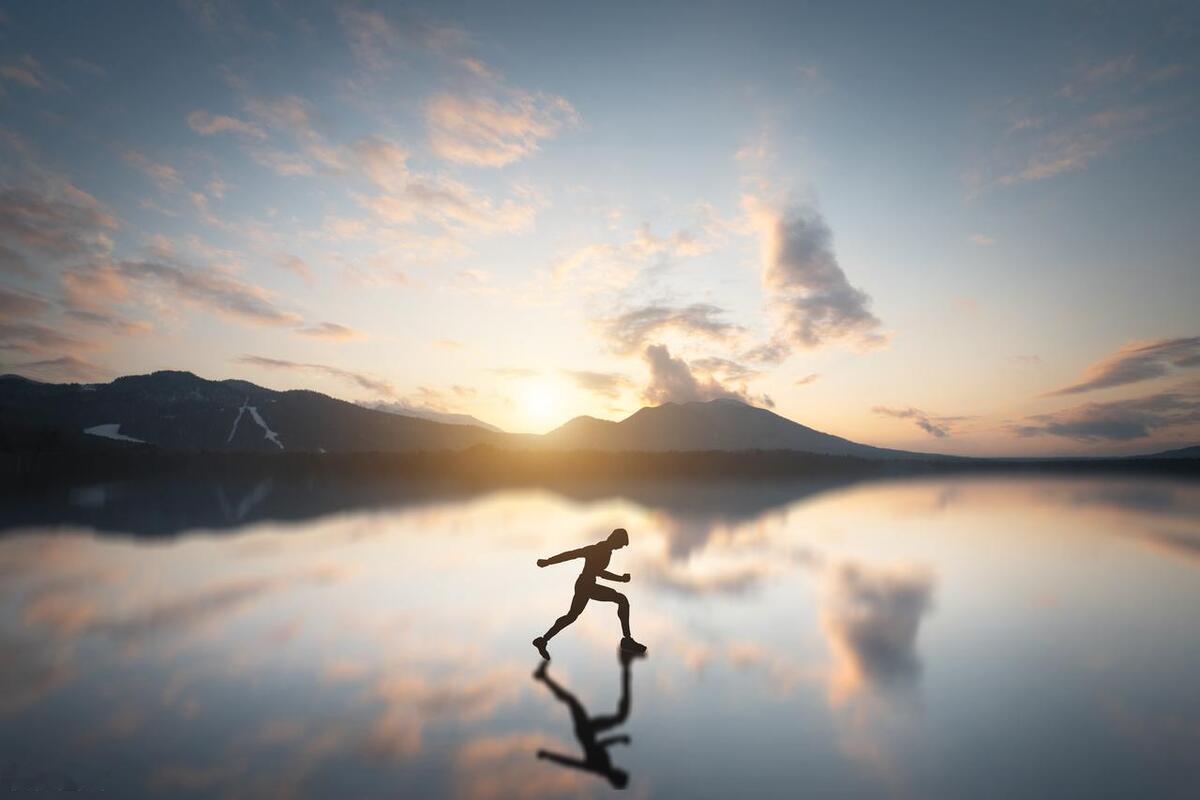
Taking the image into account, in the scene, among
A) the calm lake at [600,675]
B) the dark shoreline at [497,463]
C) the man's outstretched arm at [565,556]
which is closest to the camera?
the calm lake at [600,675]

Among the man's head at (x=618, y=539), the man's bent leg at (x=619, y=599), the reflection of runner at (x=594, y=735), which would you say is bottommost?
the reflection of runner at (x=594, y=735)

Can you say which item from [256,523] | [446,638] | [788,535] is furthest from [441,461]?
[446,638]

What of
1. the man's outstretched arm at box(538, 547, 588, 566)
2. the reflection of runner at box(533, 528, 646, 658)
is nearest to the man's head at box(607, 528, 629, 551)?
the reflection of runner at box(533, 528, 646, 658)

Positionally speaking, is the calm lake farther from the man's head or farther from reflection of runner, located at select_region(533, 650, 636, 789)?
the man's head

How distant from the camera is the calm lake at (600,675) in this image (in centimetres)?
616

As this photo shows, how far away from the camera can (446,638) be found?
36.1 feet

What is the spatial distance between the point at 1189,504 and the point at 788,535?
137 ft

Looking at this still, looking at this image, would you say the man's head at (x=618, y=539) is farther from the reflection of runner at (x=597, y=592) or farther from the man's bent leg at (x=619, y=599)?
the man's bent leg at (x=619, y=599)

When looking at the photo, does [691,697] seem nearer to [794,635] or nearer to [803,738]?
[803,738]

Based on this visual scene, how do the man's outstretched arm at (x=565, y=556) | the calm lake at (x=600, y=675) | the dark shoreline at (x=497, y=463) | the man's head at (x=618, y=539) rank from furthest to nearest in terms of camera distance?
the dark shoreline at (x=497, y=463) < the man's head at (x=618, y=539) < the man's outstretched arm at (x=565, y=556) < the calm lake at (x=600, y=675)

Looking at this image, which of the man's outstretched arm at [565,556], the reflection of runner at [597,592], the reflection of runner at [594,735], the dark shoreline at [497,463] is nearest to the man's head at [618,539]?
the reflection of runner at [597,592]

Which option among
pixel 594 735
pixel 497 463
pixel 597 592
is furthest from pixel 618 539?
pixel 497 463

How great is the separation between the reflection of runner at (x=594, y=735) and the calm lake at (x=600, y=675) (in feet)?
0.15

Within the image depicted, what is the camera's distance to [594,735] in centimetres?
701
